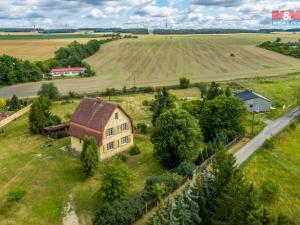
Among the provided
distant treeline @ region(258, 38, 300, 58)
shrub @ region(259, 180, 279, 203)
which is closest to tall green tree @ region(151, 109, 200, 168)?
shrub @ region(259, 180, 279, 203)

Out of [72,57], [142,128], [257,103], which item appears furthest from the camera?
[72,57]

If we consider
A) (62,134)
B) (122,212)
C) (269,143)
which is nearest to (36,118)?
(62,134)

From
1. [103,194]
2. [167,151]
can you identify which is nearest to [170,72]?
[167,151]

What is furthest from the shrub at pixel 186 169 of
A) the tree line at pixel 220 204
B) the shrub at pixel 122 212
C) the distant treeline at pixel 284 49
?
the distant treeline at pixel 284 49

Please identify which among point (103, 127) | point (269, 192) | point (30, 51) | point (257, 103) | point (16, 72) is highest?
point (30, 51)

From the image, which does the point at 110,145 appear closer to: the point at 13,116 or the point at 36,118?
the point at 36,118

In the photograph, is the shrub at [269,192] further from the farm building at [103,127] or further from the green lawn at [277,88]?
the green lawn at [277,88]
